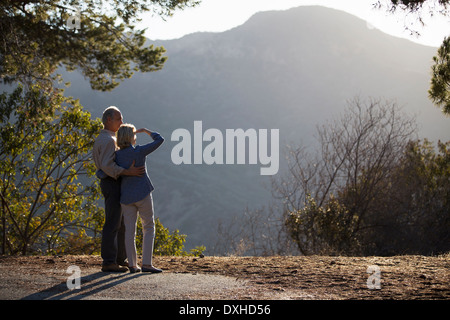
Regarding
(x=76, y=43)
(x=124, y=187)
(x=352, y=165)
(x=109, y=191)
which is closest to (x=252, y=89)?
(x=352, y=165)

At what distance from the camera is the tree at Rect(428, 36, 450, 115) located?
7.86 metres

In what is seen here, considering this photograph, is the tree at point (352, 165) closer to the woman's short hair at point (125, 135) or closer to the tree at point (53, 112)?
the tree at point (53, 112)

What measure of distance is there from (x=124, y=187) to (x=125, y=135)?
57 centimetres

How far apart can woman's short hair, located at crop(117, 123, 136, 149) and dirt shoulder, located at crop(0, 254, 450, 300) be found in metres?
1.43

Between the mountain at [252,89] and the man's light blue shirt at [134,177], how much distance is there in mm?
86375

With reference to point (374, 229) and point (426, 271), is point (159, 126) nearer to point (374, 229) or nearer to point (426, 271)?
point (374, 229)

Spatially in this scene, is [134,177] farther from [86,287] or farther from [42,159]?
[42,159]

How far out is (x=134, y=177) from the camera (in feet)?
18.1

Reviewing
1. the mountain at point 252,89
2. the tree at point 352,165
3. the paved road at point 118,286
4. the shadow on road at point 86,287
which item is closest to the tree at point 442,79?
the paved road at point 118,286

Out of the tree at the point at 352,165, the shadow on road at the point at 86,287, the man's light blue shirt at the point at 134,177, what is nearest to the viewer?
the shadow on road at the point at 86,287

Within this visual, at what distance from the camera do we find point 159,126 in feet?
442

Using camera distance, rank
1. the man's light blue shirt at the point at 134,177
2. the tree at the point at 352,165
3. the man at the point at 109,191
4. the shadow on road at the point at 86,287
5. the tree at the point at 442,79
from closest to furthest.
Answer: the shadow on road at the point at 86,287
the man's light blue shirt at the point at 134,177
the man at the point at 109,191
the tree at the point at 442,79
the tree at the point at 352,165

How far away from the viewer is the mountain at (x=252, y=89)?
108 m

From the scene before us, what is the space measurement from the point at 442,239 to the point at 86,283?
57.7ft
